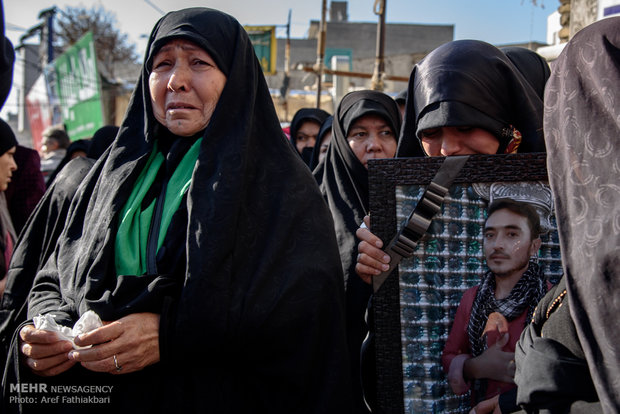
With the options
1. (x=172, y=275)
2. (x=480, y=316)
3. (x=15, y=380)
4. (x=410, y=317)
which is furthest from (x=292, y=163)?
(x=15, y=380)

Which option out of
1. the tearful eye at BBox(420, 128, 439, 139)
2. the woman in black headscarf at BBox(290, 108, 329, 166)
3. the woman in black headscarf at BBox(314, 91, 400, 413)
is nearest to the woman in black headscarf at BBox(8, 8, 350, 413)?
the tearful eye at BBox(420, 128, 439, 139)

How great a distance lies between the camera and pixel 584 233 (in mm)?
1054

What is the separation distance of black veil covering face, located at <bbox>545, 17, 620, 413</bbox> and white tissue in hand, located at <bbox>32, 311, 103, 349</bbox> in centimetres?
124

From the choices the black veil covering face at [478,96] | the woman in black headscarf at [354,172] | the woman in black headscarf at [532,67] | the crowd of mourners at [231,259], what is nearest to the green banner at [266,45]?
the woman in black headscarf at [354,172]

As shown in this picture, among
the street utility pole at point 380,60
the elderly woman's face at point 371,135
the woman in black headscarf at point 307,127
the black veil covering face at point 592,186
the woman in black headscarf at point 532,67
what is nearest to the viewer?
the black veil covering face at point 592,186

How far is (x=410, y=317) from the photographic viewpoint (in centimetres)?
153

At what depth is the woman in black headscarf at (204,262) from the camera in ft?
5.35

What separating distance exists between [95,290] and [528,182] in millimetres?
1287

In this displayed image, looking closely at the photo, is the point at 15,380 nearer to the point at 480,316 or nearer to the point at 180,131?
the point at 180,131

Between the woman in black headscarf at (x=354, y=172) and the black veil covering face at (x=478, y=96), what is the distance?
0.73 metres

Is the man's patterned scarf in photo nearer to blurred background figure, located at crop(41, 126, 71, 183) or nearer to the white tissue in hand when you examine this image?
the white tissue in hand

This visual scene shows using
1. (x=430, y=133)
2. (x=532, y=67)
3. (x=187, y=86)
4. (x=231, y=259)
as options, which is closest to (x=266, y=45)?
(x=532, y=67)

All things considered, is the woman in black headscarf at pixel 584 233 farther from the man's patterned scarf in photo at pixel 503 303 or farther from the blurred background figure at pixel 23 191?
the blurred background figure at pixel 23 191

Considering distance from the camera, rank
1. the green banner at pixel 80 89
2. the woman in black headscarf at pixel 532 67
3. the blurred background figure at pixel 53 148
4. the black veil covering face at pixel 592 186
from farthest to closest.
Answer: the green banner at pixel 80 89
the blurred background figure at pixel 53 148
the woman in black headscarf at pixel 532 67
the black veil covering face at pixel 592 186
